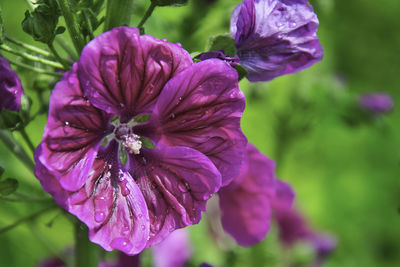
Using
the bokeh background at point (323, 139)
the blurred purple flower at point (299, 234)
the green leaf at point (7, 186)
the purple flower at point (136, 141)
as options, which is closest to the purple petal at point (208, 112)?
the purple flower at point (136, 141)

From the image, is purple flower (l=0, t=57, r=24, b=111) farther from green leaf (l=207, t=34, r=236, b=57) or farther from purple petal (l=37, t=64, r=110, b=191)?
green leaf (l=207, t=34, r=236, b=57)

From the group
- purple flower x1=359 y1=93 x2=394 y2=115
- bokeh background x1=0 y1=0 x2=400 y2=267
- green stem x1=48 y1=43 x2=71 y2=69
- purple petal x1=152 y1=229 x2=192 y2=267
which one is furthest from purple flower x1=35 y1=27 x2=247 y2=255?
purple flower x1=359 y1=93 x2=394 y2=115

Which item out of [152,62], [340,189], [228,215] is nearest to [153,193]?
[152,62]

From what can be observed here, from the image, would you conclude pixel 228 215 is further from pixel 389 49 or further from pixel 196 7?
pixel 389 49

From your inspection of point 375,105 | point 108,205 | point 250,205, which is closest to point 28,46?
point 108,205

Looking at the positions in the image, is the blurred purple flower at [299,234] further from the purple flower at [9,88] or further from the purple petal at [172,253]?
the purple flower at [9,88]
